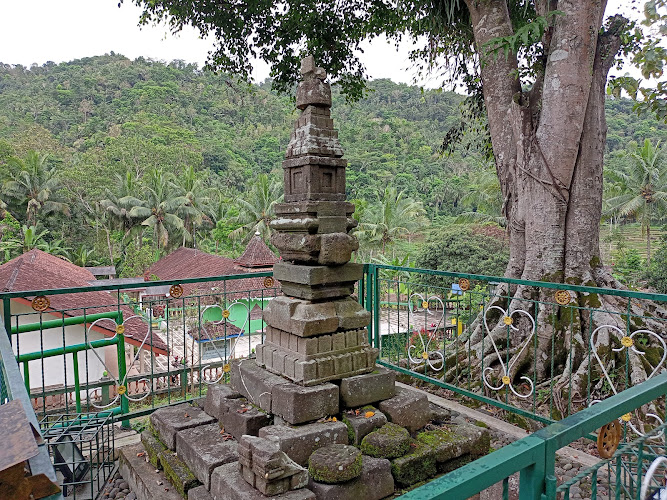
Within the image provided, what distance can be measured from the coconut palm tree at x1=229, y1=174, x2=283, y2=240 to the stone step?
1044 inches

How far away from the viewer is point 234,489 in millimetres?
2807

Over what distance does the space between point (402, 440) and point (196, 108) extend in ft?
210

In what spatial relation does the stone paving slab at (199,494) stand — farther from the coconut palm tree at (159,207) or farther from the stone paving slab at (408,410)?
the coconut palm tree at (159,207)

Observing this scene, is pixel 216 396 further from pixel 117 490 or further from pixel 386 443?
pixel 386 443

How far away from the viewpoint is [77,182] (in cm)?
3195

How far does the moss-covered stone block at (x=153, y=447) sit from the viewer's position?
3.64m

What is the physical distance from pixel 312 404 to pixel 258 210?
28.4 m

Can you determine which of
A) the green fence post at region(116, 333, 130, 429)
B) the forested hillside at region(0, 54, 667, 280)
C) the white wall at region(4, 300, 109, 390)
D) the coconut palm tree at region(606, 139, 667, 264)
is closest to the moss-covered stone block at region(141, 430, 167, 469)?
the green fence post at region(116, 333, 130, 429)

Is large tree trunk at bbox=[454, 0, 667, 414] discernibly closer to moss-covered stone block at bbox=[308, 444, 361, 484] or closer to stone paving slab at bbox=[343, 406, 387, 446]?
stone paving slab at bbox=[343, 406, 387, 446]

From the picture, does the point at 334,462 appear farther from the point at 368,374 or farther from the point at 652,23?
the point at 652,23

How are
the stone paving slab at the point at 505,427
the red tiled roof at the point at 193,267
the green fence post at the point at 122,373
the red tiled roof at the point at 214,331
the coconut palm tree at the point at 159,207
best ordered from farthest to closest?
the coconut palm tree at the point at 159,207
the red tiled roof at the point at 193,267
the red tiled roof at the point at 214,331
the green fence post at the point at 122,373
the stone paving slab at the point at 505,427

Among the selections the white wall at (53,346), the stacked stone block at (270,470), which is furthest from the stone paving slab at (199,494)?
the white wall at (53,346)

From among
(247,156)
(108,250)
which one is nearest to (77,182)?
(108,250)

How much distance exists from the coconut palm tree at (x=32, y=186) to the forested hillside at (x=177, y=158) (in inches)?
3.1
